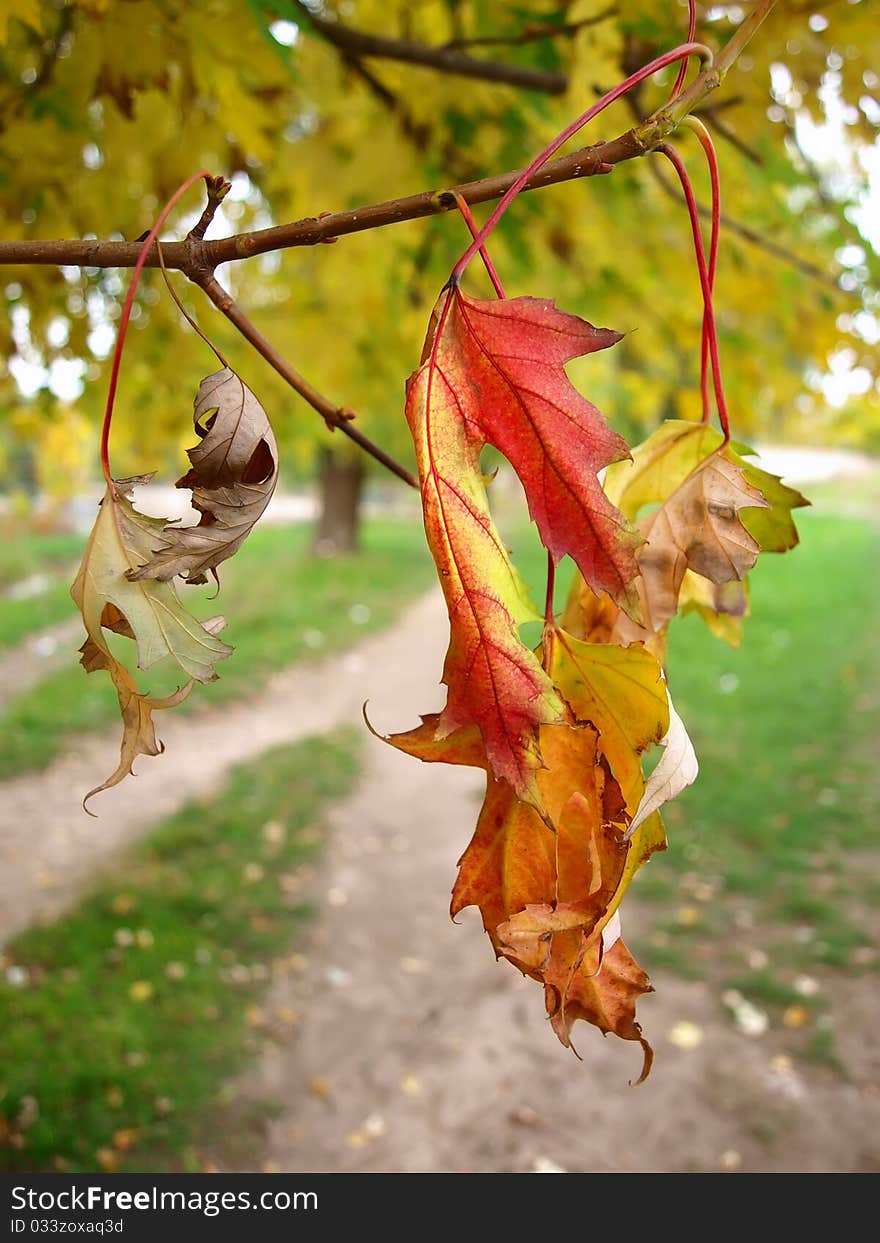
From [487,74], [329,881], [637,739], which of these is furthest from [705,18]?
[329,881]

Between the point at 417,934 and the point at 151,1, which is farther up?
the point at 151,1

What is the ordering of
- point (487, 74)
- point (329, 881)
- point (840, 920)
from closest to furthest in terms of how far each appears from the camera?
point (487, 74) < point (840, 920) < point (329, 881)

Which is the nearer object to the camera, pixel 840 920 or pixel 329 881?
pixel 840 920

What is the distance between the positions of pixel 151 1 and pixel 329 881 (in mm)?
3944

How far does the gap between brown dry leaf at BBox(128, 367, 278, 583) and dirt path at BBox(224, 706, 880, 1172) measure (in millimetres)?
2820

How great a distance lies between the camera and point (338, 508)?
14.1 m

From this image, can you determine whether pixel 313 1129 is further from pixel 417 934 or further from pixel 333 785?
pixel 333 785

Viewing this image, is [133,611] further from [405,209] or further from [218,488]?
[405,209]

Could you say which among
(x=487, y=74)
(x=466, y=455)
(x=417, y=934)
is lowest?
(x=417, y=934)

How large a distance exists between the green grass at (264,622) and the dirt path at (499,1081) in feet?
4.78

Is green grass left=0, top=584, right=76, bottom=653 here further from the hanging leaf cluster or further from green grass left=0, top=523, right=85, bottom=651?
the hanging leaf cluster

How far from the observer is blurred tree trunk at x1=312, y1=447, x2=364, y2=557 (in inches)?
550

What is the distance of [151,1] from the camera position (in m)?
1.50

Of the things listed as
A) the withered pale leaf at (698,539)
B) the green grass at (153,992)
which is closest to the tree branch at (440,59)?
the withered pale leaf at (698,539)
